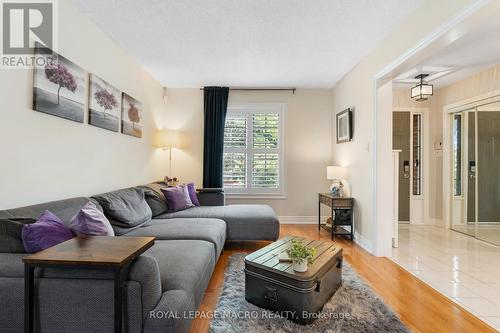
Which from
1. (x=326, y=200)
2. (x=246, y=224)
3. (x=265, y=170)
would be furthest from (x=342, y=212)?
(x=265, y=170)

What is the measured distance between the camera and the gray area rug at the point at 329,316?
1.70 metres

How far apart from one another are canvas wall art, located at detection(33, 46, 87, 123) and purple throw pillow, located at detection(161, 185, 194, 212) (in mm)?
1443

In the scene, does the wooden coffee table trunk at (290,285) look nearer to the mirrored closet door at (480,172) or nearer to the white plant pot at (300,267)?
the white plant pot at (300,267)

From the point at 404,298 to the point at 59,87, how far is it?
11.2 feet

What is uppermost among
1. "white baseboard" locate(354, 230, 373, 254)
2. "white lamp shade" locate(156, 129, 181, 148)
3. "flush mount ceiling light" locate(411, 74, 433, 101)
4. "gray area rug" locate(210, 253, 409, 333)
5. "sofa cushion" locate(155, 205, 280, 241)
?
"flush mount ceiling light" locate(411, 74, 433, 101)

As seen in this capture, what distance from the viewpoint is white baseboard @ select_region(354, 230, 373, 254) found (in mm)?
3271

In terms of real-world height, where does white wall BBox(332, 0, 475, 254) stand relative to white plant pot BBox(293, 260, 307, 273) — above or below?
above

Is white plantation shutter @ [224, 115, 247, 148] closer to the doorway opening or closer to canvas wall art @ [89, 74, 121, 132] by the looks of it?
canvas wall art @ [89, 74, 121, 132]

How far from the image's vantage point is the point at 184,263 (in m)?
1.69

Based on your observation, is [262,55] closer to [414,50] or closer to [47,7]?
[414,50]

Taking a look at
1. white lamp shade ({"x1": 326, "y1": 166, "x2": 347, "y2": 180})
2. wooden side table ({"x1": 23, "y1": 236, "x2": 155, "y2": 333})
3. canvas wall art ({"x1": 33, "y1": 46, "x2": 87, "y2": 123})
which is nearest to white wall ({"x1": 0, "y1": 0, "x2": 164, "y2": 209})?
canvas wall art ({"x1": 33, "y1": 46, "x2": 87, "y2": 123})

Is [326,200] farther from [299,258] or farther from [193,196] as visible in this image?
[299,258]

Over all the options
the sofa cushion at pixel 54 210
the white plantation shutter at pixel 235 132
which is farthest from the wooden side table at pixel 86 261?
the white plantation shutter at pixel 235 132

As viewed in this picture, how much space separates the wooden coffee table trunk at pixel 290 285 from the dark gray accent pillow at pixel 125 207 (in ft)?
4.32
